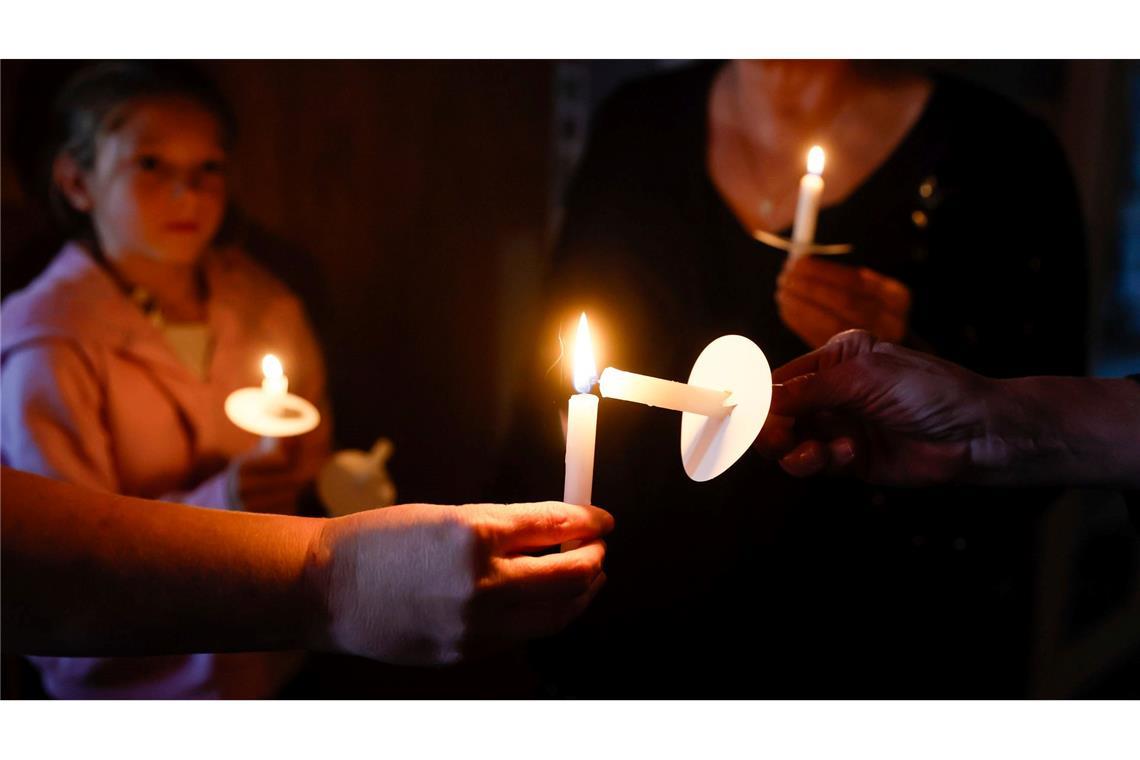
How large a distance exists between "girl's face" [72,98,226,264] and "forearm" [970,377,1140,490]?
92 cm

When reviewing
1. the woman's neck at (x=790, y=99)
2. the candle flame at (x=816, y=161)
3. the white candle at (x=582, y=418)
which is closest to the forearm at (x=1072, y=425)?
the candle flame at (x=816, y=161)

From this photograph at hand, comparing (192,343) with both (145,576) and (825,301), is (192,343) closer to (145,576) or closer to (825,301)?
(145,576)

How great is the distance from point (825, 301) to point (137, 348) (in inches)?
31.2

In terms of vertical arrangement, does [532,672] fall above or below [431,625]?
below

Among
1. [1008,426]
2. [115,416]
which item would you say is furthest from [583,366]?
[115,416]

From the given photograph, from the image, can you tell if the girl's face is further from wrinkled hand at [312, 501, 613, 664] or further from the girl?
wrinkled hand at [312, 501, 613, 664]

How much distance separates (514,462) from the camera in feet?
2.73

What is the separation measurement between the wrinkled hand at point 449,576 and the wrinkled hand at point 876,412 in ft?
0.69

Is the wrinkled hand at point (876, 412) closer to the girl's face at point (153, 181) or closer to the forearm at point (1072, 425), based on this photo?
the forearm at point (1072, 425)

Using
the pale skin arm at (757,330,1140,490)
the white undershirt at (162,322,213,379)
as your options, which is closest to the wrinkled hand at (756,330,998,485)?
the pale skin arm at (757,330,1140,490)

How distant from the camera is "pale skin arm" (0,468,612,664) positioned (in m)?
0.55
